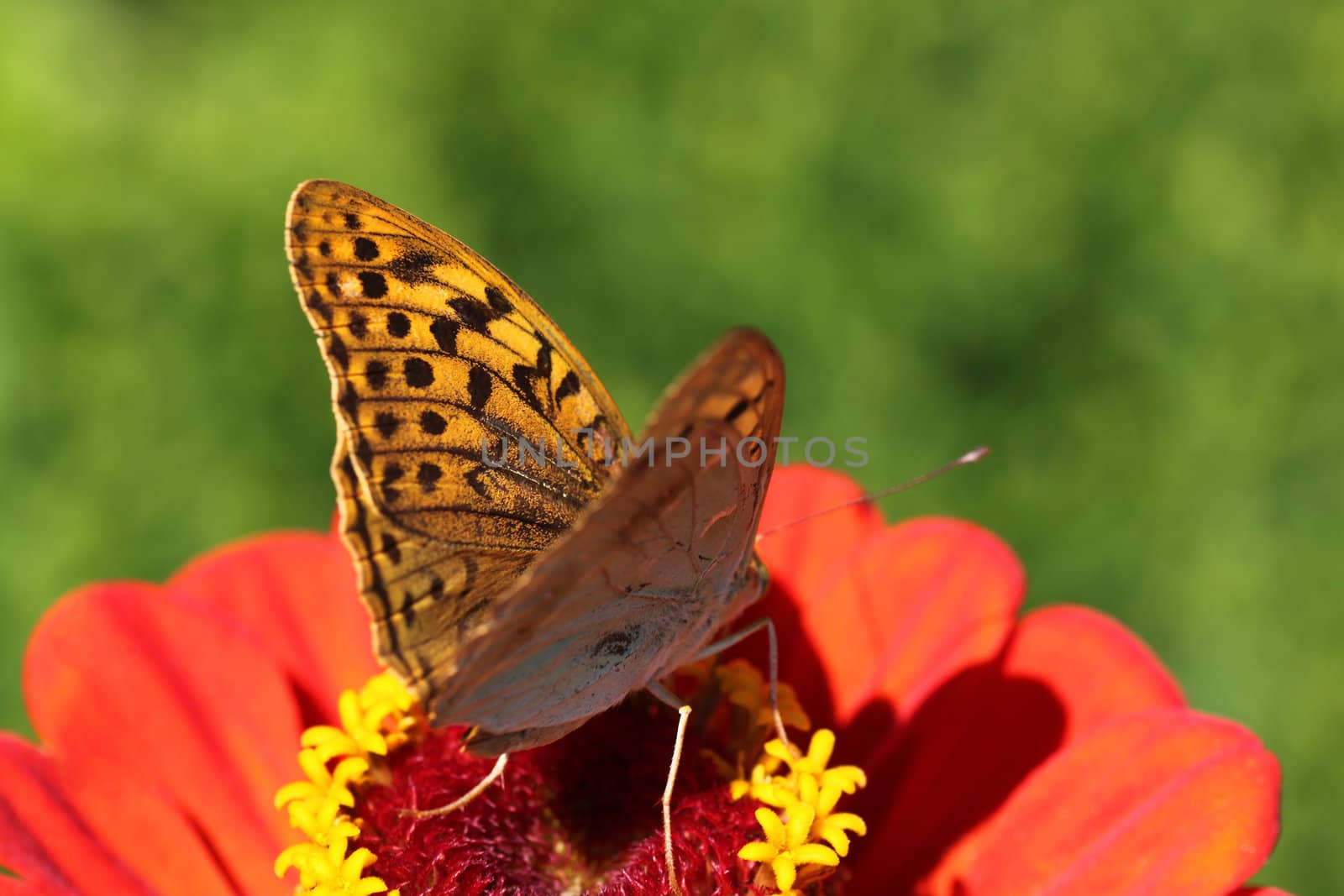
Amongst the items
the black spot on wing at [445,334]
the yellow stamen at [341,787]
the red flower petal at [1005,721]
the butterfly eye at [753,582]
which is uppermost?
the black spot on wing at [445,334]

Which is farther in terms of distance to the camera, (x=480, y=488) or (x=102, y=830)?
(x=102, y=830)

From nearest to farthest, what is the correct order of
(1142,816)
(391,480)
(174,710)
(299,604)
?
(391,480) < (1142,816) < (174,710) < (299,604)

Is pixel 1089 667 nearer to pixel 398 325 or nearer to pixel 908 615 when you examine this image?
pixel 908 615

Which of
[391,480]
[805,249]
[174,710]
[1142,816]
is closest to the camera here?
[391,480]

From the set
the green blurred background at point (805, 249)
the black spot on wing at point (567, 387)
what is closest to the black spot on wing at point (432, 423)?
the black spot on wing at point (567, 387)

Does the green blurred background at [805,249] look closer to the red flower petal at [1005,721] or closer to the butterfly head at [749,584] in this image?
the red flower petal at [1005,721]

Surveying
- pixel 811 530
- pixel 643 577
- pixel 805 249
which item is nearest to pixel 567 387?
pixel 643 577

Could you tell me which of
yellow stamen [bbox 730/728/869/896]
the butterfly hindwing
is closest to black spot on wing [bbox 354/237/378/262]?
the butterfly hindwing
